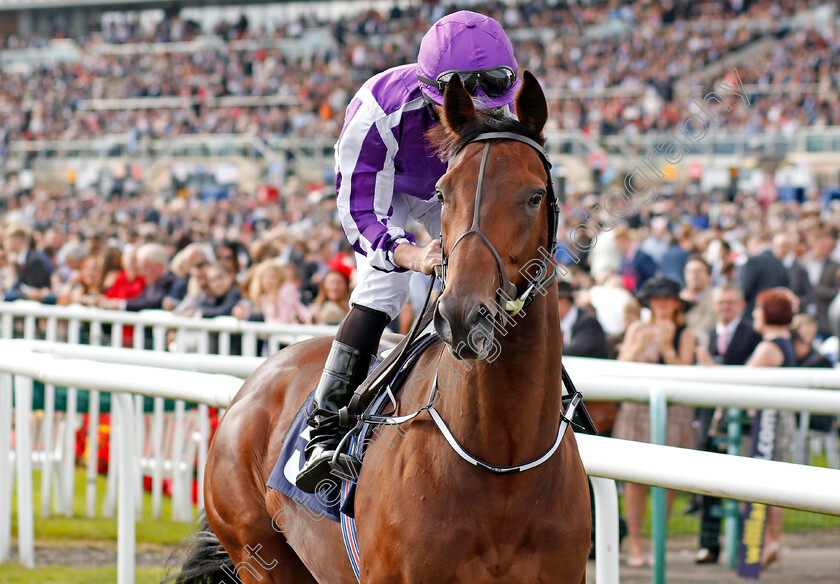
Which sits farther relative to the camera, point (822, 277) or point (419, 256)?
point (822, 277)

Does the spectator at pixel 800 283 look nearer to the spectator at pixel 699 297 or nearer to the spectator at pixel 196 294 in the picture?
the spectator at pixel 699 297

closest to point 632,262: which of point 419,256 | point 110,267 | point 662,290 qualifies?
point 662,290

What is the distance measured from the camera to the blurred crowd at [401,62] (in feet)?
89.5

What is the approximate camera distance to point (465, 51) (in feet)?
8.21

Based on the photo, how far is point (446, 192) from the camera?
219 cm

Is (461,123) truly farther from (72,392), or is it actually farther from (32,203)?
(32,203)

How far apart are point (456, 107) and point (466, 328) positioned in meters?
0.61

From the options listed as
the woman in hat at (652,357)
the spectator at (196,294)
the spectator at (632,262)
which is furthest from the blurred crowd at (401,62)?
the woman in hat at (652,357)

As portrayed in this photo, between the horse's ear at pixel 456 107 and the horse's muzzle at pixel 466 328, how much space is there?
0.52m

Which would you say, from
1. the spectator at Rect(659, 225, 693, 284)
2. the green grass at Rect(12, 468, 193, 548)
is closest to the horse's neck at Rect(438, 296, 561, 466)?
the green grass at Rect(12, 468, 193, 548)

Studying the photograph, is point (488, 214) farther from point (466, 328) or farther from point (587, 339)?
point (587, 339)

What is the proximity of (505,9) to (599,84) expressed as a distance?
1102 centimetres

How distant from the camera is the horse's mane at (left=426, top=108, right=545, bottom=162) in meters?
2.27

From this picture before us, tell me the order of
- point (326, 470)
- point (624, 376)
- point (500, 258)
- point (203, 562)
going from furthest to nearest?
point (624, 376) < point (203, 562) < point (326, 470) < point (500, 258)
